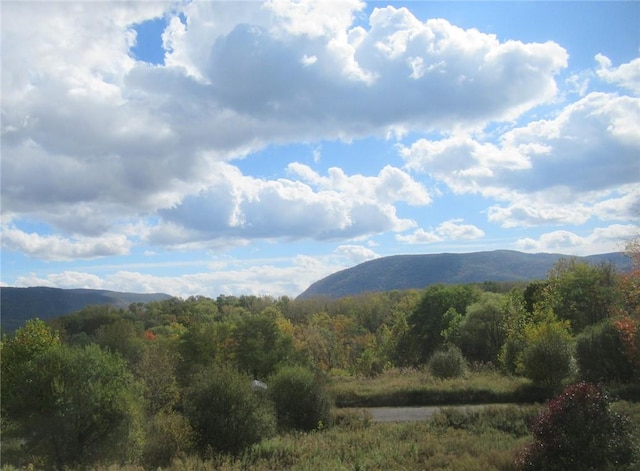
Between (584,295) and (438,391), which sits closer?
(438,391)

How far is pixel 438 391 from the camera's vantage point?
29203mm

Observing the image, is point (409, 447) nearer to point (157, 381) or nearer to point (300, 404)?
point (300, 404)

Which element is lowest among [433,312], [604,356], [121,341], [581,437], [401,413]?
[401,413]

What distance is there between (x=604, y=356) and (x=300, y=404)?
15827 mm

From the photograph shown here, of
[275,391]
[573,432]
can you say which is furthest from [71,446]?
[573,432]

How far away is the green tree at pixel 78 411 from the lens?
2047cm

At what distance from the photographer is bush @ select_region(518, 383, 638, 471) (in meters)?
10.7

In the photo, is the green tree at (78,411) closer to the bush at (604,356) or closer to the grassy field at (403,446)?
the grassy field at (403,446)

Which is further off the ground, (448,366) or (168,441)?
(168,441)

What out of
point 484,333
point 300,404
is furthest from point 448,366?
point 484,333

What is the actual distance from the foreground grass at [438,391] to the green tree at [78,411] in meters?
13.7

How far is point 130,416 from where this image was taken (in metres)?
21.2

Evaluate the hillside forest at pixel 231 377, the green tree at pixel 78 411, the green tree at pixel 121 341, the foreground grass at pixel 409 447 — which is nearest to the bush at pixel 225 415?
the hillside forest at pixel 231 377

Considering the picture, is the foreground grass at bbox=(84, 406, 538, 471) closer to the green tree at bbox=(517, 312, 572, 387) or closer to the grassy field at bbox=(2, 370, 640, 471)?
the grassy field at bbox=(2, 370, 640, 471)
